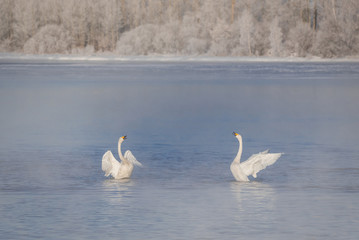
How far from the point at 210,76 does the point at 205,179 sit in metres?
29.9

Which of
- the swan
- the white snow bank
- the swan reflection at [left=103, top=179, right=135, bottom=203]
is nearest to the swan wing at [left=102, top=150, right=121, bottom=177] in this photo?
the swan reflection at [left=103, top=179, right=135, bottom=203]

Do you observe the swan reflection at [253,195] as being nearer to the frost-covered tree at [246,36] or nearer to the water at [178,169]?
the water at [178,169]

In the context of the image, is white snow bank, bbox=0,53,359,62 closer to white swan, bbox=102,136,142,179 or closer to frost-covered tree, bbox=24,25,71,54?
frost-covered tree, bbox=24,25,71,54

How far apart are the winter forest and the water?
1630 inches

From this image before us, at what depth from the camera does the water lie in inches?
306

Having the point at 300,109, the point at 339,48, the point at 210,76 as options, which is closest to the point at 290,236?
A: the point at 300,109

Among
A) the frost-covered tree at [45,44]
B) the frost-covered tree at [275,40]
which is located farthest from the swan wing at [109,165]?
the frost-covered tree at [45,44]

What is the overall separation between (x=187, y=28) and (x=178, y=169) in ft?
211

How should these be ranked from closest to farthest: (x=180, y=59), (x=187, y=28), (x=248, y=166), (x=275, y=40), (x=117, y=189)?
(x=117, y=189), (x=248, y=166), (x=275, y=40), (x=180, y=59), (x=187, y=28)

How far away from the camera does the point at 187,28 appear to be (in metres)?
74.9

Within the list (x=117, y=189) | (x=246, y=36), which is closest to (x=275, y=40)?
(x=246, y=36)

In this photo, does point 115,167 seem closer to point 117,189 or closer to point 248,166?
point 117,189

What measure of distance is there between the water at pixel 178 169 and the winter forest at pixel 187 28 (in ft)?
Result: 136

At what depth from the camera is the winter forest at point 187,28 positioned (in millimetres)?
66812
